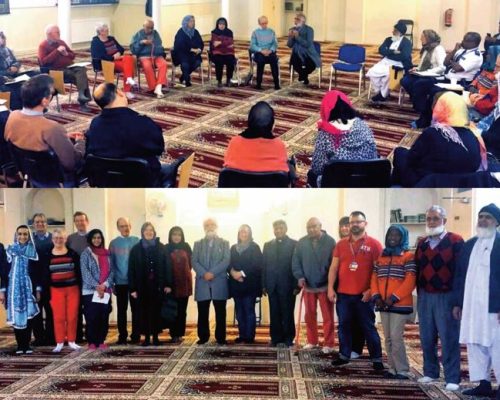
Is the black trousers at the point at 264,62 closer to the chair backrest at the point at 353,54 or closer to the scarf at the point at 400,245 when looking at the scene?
the chair backrest at the point at 353,54

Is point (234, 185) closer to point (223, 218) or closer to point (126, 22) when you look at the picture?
point (223, 218)

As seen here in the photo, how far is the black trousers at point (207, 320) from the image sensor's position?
9.05 feet

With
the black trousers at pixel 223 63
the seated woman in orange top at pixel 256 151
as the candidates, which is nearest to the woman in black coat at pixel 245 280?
the seated woman in orange top at pixel 256 151

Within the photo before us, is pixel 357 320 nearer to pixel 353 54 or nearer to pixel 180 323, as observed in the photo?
pixel 180 323

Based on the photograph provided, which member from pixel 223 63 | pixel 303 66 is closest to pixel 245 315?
pixel 223 63

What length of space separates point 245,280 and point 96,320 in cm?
54

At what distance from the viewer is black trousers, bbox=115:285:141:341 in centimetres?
273

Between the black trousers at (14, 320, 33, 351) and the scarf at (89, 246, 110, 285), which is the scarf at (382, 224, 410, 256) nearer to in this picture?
the scarf at (89, 246, 110, 285)

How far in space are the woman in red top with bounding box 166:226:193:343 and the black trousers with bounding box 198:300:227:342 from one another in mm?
59

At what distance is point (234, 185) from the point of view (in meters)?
3.41

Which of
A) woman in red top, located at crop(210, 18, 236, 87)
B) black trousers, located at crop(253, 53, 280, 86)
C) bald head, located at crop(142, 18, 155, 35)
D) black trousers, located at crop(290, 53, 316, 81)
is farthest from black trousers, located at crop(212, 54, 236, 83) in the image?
bald head, located at crop(142, 18, 155, 35)

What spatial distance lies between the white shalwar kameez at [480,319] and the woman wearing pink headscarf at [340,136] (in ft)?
5.83

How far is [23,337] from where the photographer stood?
9.12 ft

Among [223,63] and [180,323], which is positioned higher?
[223,63]
